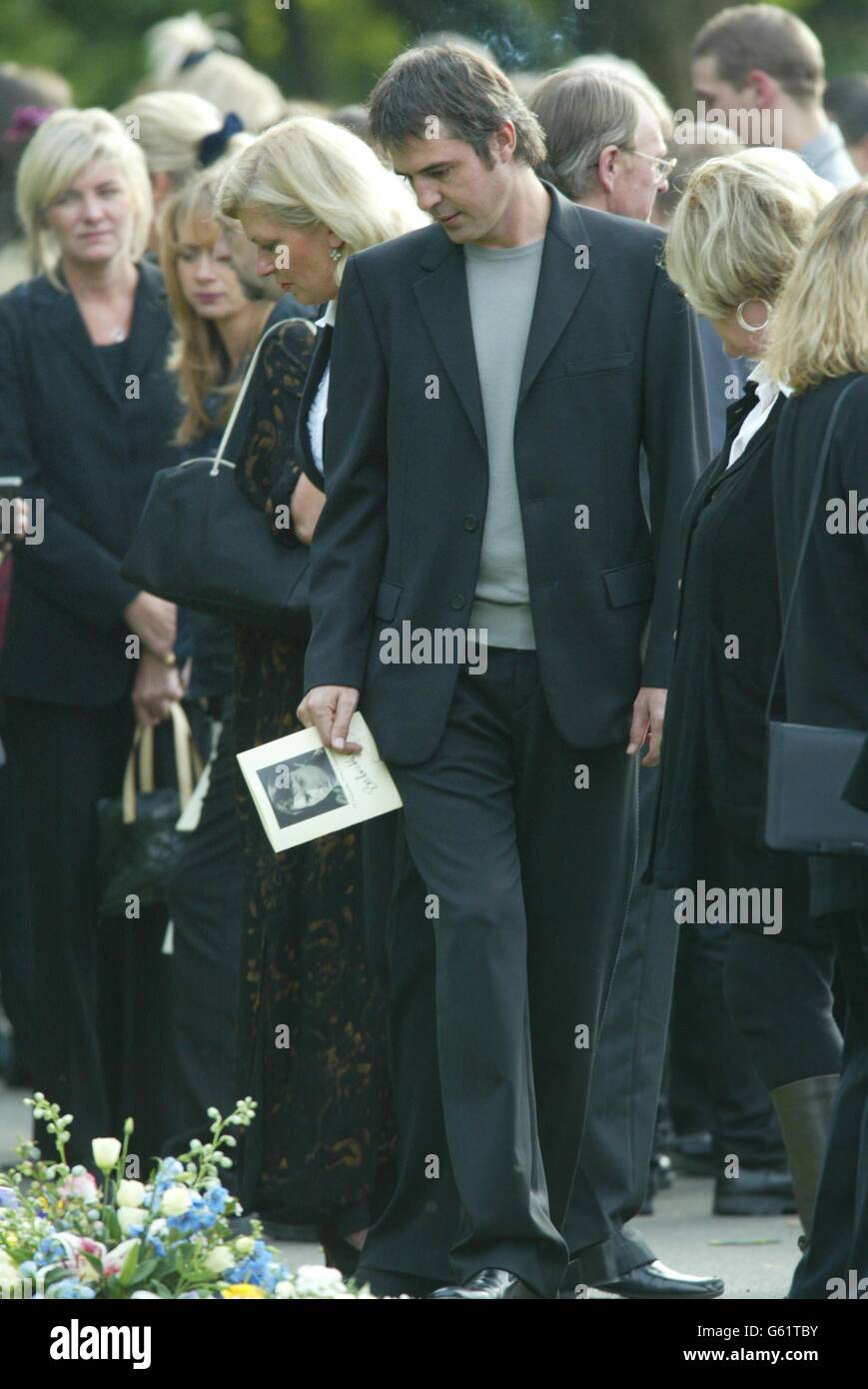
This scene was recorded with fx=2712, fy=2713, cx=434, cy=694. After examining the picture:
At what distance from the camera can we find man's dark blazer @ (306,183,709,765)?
16.7ft

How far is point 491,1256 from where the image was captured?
4883mm

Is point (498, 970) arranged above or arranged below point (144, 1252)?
above

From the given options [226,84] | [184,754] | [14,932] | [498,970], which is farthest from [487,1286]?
[226,84]

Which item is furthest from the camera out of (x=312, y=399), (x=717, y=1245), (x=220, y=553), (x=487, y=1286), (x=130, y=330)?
(x=130, y=330)

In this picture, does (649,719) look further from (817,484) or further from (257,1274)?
(257,1274)

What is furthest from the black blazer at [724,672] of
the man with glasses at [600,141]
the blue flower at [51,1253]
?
the blue flower at [51,1253]

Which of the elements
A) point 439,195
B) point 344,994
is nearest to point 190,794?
point 344,994

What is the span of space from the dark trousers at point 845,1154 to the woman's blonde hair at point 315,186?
1.92m

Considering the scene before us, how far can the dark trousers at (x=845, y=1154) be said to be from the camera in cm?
448

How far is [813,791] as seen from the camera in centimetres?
424

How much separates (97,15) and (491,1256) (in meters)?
19.5

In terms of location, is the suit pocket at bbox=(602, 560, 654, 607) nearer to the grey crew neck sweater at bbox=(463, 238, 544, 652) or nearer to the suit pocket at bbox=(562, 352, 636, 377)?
the grey crew neck sweater at bbox=(463, 238, 544, 652)

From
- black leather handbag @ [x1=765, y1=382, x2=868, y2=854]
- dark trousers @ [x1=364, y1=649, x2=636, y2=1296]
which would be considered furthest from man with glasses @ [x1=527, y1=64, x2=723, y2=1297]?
black leather handbag @ [x1=765, y1=382, x2=868, y2=854]

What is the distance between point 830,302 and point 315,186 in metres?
1.46
